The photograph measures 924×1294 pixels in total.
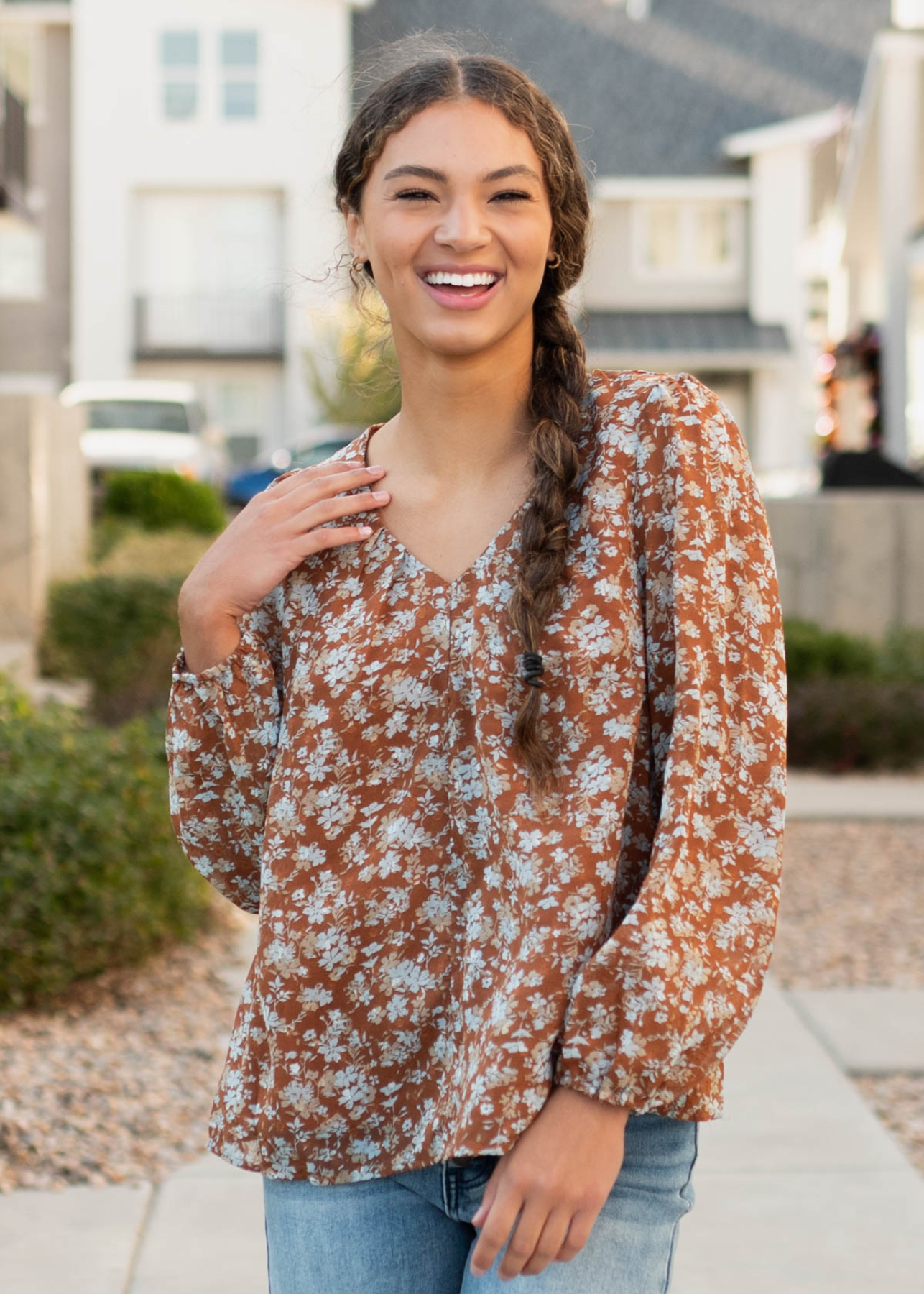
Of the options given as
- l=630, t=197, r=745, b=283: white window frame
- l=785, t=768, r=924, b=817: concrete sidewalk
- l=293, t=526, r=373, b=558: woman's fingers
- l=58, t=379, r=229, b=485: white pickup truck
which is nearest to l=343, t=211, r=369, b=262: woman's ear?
l=293, t=526, r=373, b=558: woman's fingers

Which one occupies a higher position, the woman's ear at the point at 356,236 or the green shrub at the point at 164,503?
the woman's ear at the point at 356,236

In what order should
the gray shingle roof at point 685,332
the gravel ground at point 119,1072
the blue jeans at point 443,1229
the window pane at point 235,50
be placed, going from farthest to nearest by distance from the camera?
the window pane at point 235,50
the gray shingle roof at point 685,332
the gravel ground at point 119,1072
the blue jeans at point 443,1229

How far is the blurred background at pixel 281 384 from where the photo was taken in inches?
176

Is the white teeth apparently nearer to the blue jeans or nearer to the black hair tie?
the black hair tie

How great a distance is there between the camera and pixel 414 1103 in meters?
1.71

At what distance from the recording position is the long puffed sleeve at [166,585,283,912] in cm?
185

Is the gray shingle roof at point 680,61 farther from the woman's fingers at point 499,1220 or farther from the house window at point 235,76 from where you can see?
the woman's fingers at point 499,1220

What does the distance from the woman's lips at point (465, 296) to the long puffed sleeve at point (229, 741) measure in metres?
0.38

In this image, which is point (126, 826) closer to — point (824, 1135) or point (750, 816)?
point (824, 1135)

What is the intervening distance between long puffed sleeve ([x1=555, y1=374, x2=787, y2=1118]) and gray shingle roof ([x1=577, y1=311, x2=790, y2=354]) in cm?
2583

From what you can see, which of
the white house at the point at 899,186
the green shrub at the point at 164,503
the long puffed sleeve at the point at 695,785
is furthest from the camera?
the white house at the point at 899,186

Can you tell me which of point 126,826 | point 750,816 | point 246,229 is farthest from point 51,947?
point 246,229

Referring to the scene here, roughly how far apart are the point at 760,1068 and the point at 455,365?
297cm

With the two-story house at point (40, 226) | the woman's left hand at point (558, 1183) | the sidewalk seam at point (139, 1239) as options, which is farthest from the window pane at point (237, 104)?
the woman's left hand at point (558, 1183)
